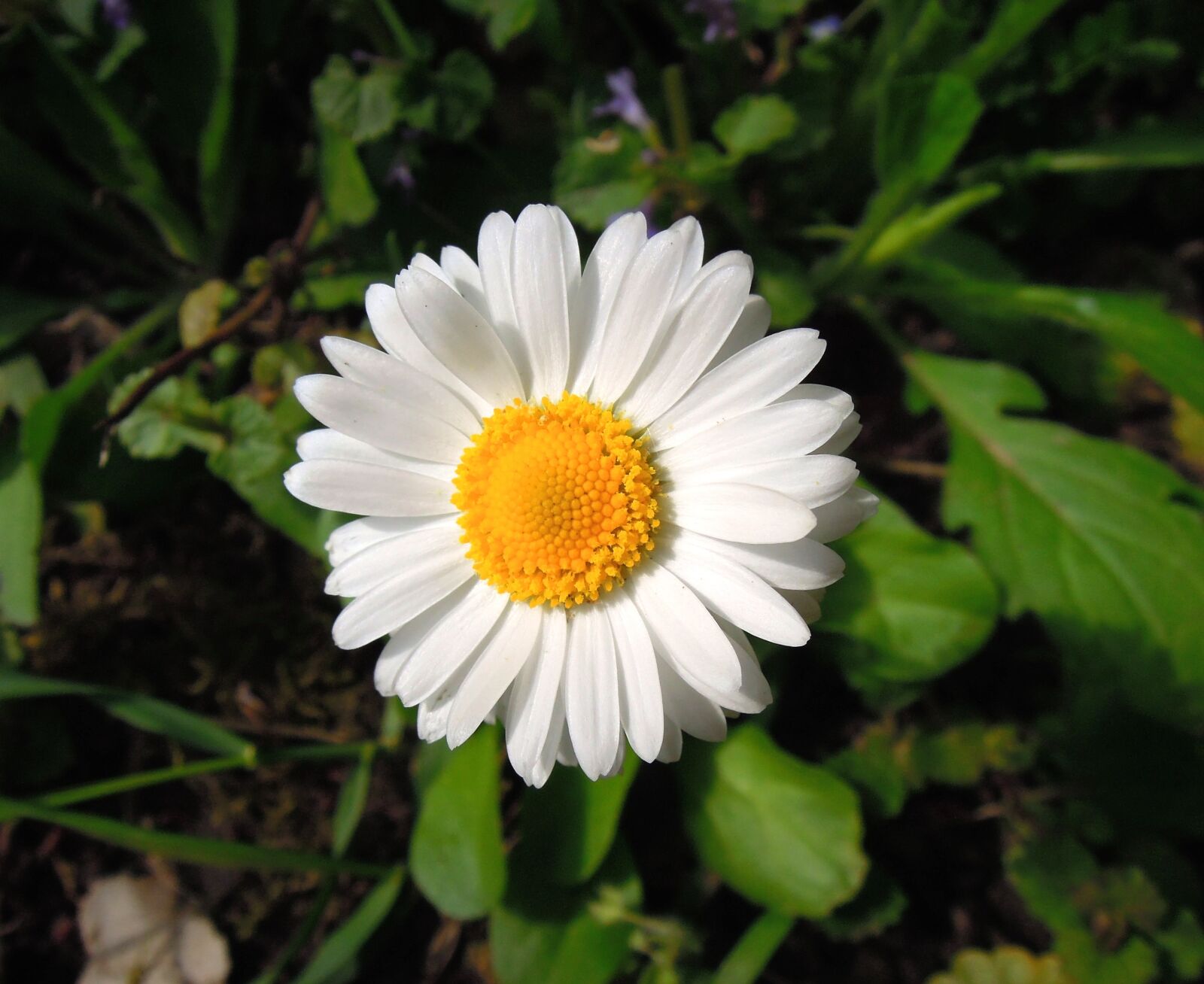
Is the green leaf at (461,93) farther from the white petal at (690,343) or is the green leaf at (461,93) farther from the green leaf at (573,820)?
the green leaf at (573,820)

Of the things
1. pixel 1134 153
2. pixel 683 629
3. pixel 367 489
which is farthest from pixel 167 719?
pixel 1134 153

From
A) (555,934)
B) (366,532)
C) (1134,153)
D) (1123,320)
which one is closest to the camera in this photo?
(366,532)

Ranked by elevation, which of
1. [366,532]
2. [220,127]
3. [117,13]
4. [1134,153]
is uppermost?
[117,13]

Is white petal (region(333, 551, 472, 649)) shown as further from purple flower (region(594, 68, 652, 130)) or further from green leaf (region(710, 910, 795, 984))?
purple flower (region(594, 68, 652, 130))

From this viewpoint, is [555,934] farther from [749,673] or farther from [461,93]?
[461,93]

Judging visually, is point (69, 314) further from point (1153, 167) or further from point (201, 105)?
point (1153, 167)

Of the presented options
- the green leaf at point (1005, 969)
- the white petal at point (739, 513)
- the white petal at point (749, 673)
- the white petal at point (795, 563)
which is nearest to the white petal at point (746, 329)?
the white petal at point (739, 513)
